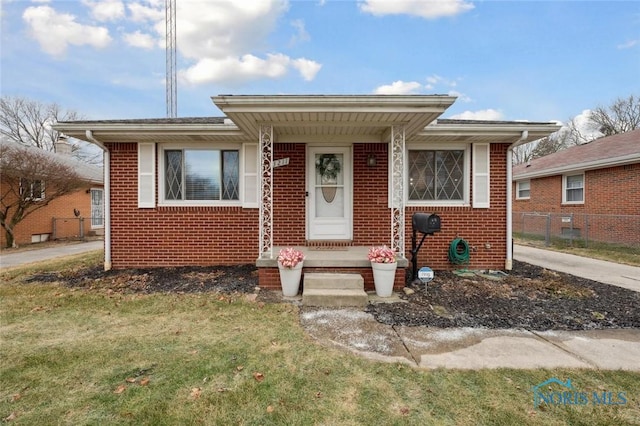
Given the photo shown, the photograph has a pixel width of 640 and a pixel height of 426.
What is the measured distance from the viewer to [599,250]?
945 centimetres

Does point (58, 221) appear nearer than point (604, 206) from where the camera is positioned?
No

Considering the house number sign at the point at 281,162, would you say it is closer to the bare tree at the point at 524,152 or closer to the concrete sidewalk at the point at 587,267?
the concrete sidewalk at the point at 587,267

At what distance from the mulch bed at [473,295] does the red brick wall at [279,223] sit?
15.0 inches

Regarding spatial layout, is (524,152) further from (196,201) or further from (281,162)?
(196,201)

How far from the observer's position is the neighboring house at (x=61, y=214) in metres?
11.1

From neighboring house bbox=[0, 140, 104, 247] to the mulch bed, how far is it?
7.30 metres

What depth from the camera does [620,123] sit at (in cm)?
2538

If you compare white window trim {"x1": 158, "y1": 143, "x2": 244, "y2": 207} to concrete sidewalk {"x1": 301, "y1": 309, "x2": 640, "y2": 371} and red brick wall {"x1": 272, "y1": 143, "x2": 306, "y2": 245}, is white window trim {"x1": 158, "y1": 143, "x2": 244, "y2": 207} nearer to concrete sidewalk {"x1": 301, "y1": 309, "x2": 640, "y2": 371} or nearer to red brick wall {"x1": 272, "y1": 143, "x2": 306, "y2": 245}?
red brick wall {"x1": 272, "y1": 143, "x2": 306, "y2": 245}

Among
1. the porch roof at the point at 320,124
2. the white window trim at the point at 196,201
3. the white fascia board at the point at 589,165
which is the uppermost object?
the white fascia board at the point at 589,165

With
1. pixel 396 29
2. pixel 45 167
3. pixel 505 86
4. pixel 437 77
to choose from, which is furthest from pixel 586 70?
pixel 45 167

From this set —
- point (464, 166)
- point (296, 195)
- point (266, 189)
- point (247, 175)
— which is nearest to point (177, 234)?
point (247, 175)

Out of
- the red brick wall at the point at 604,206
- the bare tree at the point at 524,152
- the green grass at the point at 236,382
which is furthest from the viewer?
the bare tree at the point at 524,152

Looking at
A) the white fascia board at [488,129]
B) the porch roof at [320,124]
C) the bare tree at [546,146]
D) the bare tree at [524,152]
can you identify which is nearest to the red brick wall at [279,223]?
the porch roof at [320,124]

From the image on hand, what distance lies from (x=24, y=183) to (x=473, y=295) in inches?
543
